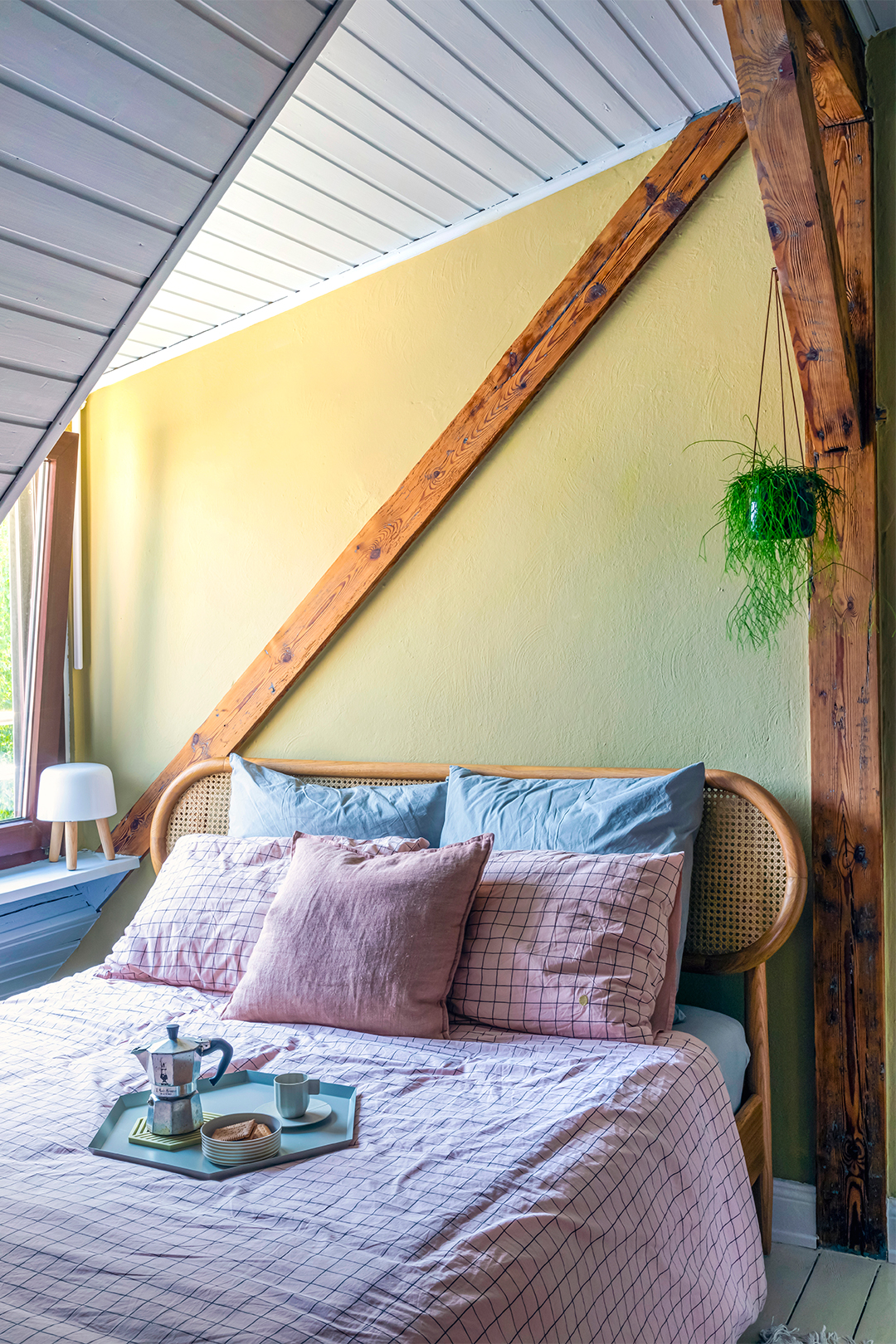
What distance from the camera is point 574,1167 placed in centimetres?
143

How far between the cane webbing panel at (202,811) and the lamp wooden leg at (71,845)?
0.31 metres

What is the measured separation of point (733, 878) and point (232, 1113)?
123 centimetres

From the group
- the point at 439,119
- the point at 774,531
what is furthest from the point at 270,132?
the point at 774,531

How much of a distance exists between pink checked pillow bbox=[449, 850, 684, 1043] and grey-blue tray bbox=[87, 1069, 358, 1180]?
0.43 m

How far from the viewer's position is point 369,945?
2035mm

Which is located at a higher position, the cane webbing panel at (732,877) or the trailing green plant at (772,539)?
the trailing green plant at (772,539)

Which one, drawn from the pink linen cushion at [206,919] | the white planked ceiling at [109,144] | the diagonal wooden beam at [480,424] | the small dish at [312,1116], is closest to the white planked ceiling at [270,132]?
the white planked ceiling at [109,144]

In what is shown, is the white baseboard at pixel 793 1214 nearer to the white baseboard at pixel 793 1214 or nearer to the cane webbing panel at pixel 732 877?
the white baseboard at pixel 793 1214

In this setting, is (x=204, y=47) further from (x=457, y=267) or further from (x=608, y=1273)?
(x=608, y=1273)

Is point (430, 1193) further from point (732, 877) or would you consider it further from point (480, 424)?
point (480, 424)

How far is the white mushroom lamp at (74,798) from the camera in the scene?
10.4 feet

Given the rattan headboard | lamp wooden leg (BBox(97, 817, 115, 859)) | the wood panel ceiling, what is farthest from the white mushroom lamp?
the rattan headboard

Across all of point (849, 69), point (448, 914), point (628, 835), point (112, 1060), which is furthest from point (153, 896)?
point (849, 69)

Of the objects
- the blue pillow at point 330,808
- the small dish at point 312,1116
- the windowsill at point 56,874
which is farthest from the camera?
the windowsill at point 56,874
